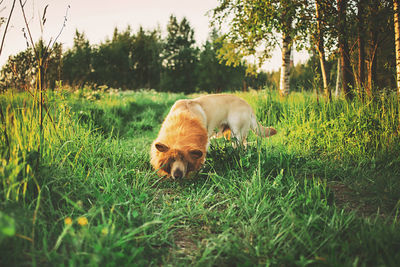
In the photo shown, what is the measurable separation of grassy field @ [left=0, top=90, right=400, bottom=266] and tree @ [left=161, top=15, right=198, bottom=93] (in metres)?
46.2

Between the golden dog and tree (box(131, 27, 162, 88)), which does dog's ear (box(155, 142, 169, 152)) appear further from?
tree (box(131, 27, 162, 88))

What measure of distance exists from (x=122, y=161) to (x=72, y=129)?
842mm

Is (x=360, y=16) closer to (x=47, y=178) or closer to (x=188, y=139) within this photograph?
(x=188, y=139)

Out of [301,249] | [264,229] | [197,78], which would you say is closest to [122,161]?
[264,229]

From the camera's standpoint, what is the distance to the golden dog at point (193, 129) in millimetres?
2996

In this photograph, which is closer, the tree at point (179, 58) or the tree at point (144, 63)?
the tree at point (179, 58)

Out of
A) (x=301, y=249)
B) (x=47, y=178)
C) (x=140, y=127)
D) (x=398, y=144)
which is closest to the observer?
(x=301, y=249)

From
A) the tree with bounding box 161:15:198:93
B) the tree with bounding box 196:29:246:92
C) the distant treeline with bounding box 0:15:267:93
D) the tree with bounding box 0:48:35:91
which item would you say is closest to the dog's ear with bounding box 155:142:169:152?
the tree with bounding box 0:48:35:91

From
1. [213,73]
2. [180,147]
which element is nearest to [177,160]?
[180,147]

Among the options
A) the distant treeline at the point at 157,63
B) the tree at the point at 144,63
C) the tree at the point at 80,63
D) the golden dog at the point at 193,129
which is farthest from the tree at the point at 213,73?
the golden dog at the point at 193,129

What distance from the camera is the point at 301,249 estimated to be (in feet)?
4.96

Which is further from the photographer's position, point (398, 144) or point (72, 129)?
point (72, 129)

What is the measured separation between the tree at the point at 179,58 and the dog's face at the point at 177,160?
45965mm

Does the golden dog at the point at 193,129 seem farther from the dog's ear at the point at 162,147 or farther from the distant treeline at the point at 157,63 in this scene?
the distant treeline at the point at 157,63
